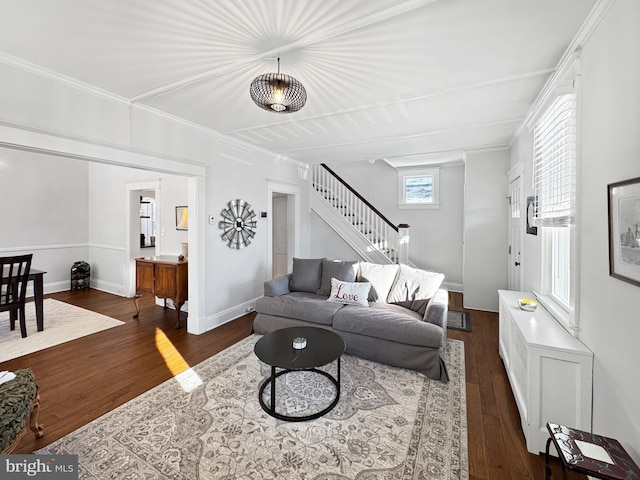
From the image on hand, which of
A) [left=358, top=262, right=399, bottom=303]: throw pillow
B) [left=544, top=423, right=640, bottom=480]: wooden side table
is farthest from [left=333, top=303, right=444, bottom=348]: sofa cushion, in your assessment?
[left=544, top=423, right=640, bottom=480]: wooden side table

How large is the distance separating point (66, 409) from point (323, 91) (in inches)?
136

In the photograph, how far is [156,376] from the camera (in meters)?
2.78

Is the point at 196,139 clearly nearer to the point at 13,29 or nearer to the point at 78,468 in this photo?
the point at 13,29

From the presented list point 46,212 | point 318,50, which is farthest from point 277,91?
point 46,212

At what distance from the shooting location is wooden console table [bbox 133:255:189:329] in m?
4.08

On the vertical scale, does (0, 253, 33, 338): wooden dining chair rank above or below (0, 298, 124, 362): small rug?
above

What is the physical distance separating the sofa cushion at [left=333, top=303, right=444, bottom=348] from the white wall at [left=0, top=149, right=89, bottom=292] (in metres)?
6.35

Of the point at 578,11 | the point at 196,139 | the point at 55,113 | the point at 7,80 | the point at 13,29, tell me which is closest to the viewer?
the point at 578,11

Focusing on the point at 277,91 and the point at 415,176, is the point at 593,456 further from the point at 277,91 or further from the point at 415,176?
the point at 415,176

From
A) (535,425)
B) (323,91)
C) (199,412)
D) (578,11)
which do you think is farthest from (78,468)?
(578,11)

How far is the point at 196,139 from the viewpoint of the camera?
3.76m

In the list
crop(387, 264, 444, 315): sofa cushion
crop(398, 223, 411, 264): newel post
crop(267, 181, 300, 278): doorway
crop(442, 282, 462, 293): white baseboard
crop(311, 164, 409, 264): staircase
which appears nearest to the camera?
crop(387, 264, 444, 315): sofa cushion

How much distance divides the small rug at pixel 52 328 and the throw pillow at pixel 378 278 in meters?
3.62

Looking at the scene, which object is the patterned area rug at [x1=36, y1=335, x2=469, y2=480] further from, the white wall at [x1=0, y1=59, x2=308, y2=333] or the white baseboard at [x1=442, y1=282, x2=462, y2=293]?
the white baseboard at [x1=442, y1=282, x2=462, y2=293]
